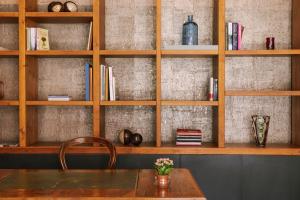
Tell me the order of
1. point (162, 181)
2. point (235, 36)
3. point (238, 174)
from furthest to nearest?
1. point (235, 36)
2. point (238, 174)
3. point (162, 181)

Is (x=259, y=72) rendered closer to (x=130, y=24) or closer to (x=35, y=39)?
(x=130, y=24)

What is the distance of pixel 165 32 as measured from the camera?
407 centimetres

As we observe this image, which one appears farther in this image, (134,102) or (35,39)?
(35,39)

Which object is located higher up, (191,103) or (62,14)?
(62,14)

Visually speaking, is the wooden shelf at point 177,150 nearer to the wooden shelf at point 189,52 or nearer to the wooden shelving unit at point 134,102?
the wooden shelving unit at point 134,102

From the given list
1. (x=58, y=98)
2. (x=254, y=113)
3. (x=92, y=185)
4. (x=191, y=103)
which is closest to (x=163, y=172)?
(x=92, y=185)

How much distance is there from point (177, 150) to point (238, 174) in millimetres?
613

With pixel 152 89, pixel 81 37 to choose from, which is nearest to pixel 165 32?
pixel 152 89

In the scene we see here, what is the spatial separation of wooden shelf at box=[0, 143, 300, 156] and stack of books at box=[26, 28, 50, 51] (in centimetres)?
97

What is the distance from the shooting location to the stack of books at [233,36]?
3.70 meters

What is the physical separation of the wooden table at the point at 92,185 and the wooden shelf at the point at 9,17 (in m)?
1.66

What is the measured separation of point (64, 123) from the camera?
13.5 ft

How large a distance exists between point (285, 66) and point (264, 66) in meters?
0.21

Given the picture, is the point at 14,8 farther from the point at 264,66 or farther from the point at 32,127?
the point at 264,66
